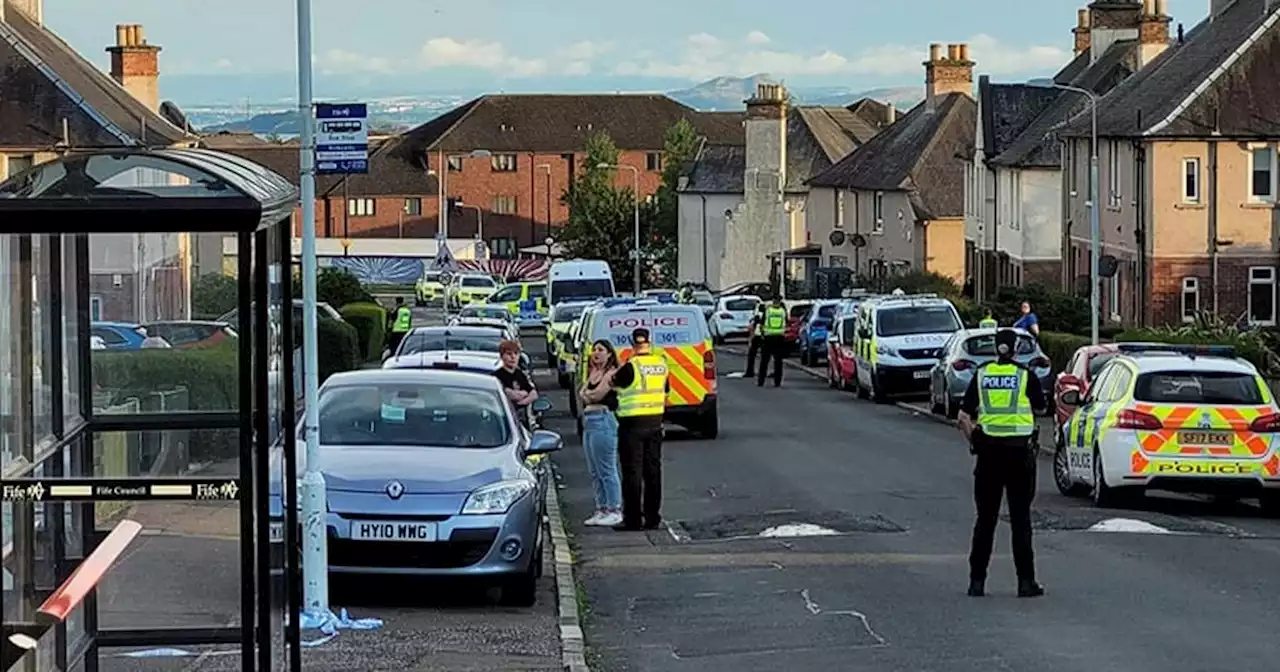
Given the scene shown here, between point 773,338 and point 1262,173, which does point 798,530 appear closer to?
point 773,338

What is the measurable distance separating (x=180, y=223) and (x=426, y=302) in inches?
3071

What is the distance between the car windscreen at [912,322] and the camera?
39656 millimetres

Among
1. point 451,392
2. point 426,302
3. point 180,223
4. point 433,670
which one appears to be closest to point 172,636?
point 180,223

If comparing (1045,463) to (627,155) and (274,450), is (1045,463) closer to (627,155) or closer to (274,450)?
(274,450)

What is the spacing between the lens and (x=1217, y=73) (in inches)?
1917

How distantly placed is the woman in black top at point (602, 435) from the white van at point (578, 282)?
3629 centimetres

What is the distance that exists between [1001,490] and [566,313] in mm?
32884

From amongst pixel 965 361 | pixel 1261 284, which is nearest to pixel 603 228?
pixel 1261 284

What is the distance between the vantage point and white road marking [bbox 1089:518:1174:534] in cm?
1803

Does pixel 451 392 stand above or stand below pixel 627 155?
below

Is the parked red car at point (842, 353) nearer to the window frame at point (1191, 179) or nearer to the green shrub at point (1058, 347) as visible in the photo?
the green shrub at point (1058, 347)

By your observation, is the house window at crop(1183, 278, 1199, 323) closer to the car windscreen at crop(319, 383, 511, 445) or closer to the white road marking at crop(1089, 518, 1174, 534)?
the white road marking at crop(1089, 518, 1174, 534)

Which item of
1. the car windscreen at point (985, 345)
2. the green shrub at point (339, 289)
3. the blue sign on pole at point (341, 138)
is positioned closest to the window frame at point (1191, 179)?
the car windscreen at point (985, 345)

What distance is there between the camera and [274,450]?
861 centimetres
